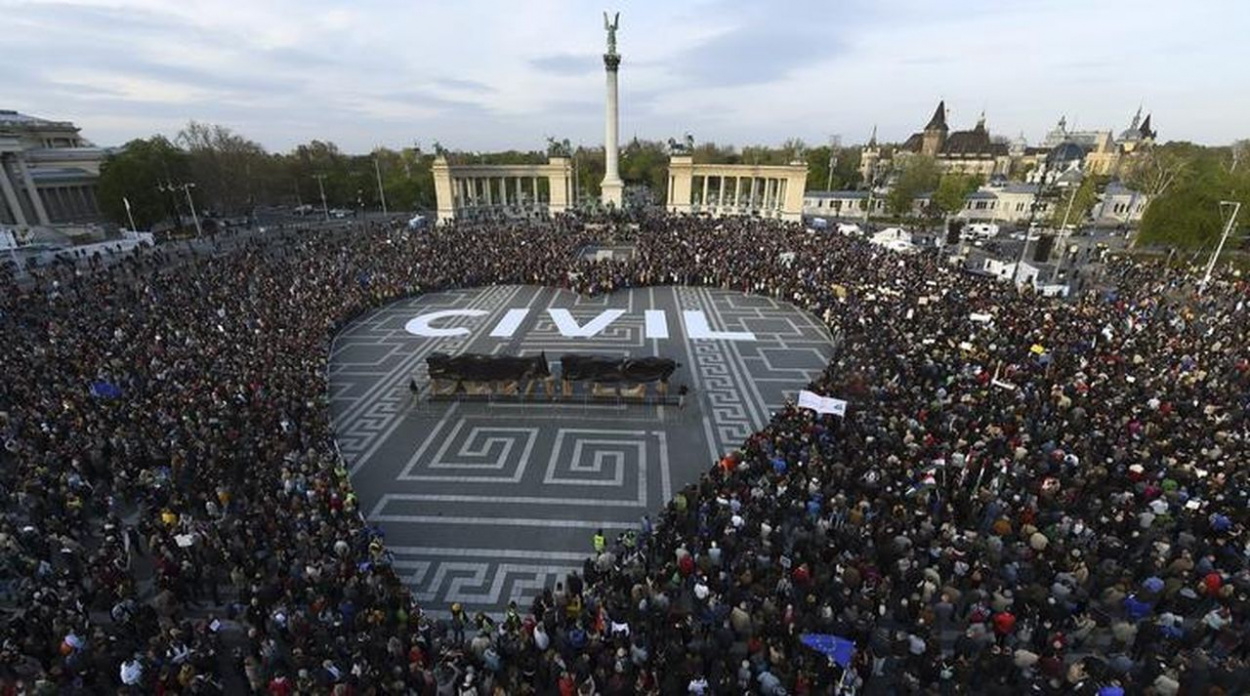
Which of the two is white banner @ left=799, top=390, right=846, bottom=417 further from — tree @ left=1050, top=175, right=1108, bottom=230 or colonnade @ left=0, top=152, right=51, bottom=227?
colonnade @ left=0, top=152, right=51, bottom=227

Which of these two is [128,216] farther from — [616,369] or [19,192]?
[616,369]

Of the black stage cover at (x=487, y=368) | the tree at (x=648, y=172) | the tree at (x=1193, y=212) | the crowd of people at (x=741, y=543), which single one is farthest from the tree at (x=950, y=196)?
the black stage cover at (x=487, y=368)

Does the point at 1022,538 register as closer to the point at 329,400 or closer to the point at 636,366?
the point at 636,366

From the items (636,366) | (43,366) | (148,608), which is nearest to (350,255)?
(43,366)

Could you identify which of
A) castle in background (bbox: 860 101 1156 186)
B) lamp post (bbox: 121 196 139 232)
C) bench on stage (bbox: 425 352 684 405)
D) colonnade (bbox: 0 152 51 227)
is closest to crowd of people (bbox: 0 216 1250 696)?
bench on stage (bbox: 425 352 684 405)

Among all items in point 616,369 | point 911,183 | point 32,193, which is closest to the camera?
point 616,369

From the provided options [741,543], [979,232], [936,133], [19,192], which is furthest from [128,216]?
[936,133]
